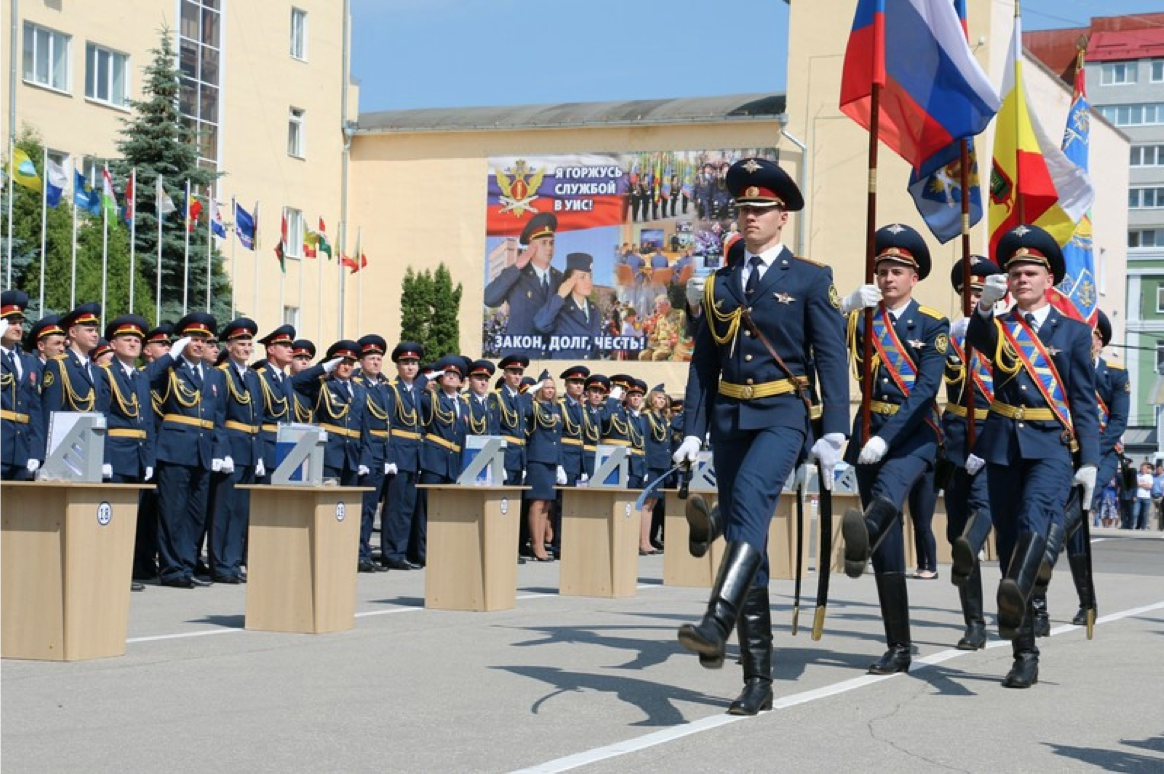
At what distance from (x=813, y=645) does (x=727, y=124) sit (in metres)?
37.5

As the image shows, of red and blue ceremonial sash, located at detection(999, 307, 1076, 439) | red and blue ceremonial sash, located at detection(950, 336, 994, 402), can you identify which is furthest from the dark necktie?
red and blue ceremonial sash, located at detection(950, 336, 994, 402)

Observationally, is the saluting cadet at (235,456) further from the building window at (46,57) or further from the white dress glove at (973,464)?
the building window at (46,57)

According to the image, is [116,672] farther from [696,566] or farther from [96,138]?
[96,138]

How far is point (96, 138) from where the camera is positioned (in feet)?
133

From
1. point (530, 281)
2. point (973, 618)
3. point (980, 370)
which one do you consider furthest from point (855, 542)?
point (530, 281)

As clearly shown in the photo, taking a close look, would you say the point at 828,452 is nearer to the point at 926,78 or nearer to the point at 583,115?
the point at 926,78

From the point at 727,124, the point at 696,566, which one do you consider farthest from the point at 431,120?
the point at 696,566

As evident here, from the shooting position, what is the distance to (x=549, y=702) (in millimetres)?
7961

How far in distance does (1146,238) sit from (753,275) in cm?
9954

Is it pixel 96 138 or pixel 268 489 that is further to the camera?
pixel 96 138

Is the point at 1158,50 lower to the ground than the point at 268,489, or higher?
higher

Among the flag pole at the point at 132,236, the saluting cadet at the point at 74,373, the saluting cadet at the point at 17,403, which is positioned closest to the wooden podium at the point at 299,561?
the saluting cadet at the point at 17,403

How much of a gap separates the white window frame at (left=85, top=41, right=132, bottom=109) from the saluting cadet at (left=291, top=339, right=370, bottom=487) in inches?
993

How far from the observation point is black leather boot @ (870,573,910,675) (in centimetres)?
943
